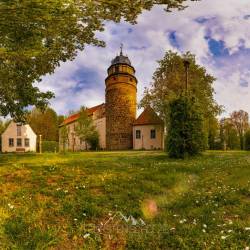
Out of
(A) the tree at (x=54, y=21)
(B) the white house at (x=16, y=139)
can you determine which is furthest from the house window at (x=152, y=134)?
(A) the tree at (x=54, y=21)

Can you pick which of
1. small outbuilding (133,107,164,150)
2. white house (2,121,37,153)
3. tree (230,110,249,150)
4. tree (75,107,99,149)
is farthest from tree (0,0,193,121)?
tree (230,110,249,150)

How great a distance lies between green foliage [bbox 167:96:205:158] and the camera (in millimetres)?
20359

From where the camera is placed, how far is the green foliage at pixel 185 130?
20.4 m

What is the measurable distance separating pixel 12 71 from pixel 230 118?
6393cm

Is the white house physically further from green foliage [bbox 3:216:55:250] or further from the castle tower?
green foliage [bbox 3:216:55:250]

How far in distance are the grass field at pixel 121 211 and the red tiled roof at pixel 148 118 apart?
3323 centimetres

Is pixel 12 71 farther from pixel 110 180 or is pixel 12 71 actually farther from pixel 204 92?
pixel 204 92

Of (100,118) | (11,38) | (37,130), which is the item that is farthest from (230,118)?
(11,38)

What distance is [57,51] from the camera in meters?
13.9

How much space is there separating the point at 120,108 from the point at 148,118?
4.74 m

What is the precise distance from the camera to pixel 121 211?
7.28m

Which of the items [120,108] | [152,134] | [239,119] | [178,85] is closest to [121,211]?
[178,85]

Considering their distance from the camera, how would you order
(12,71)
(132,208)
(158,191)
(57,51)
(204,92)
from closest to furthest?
(132,208)
(158,191)
(57,51)
(12,71)
(204,92)

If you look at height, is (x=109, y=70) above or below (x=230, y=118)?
above
